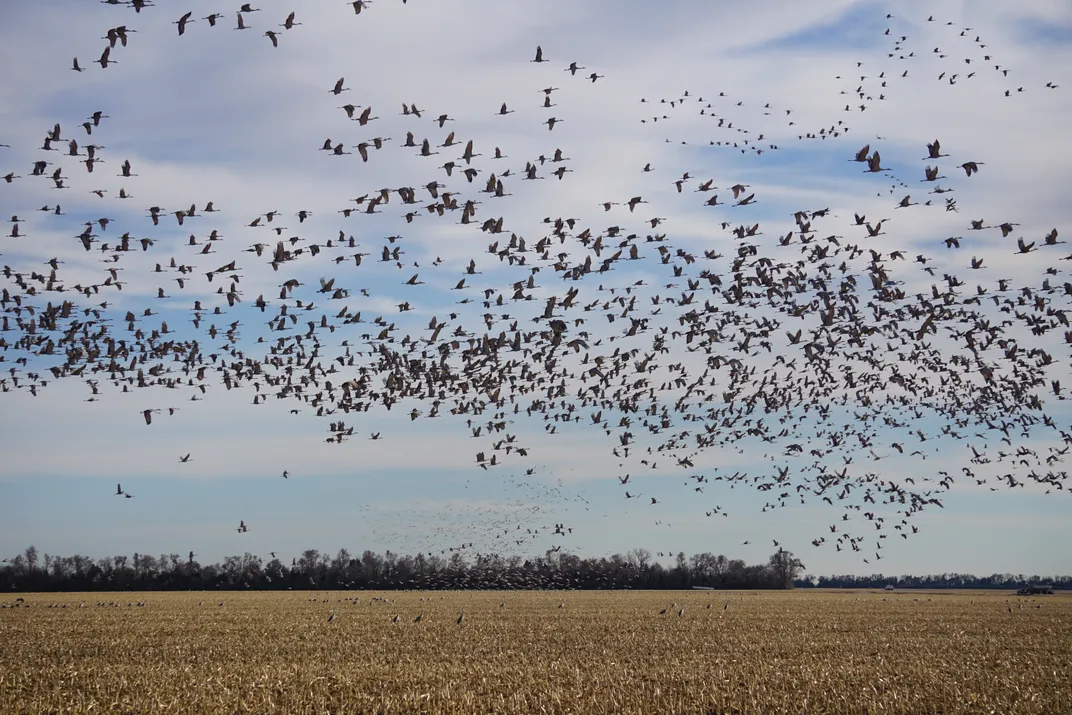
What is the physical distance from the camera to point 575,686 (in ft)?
61.2

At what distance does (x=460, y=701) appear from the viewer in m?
17.1

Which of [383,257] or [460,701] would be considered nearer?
[460,701]

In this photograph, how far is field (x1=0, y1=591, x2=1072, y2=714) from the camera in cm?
1708

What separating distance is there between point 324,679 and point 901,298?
729 inches

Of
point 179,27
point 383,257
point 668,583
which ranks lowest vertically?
point 668,583

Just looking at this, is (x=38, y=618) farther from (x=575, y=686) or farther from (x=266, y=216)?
(x=575, y=686)

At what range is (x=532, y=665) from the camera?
2173 centimetres

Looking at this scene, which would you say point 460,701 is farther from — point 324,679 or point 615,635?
point 615,635

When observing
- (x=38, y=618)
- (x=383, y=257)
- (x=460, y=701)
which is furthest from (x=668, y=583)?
(x=460, y=701)

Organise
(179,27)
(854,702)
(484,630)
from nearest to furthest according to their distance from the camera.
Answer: (854,702)
(179,27)
(484,630)

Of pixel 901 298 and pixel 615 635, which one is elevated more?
pixel 901 298

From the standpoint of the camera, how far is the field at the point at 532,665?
17078mm

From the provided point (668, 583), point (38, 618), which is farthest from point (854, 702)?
point (668, 583)

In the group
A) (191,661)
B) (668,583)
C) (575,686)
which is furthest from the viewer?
(668,583)
